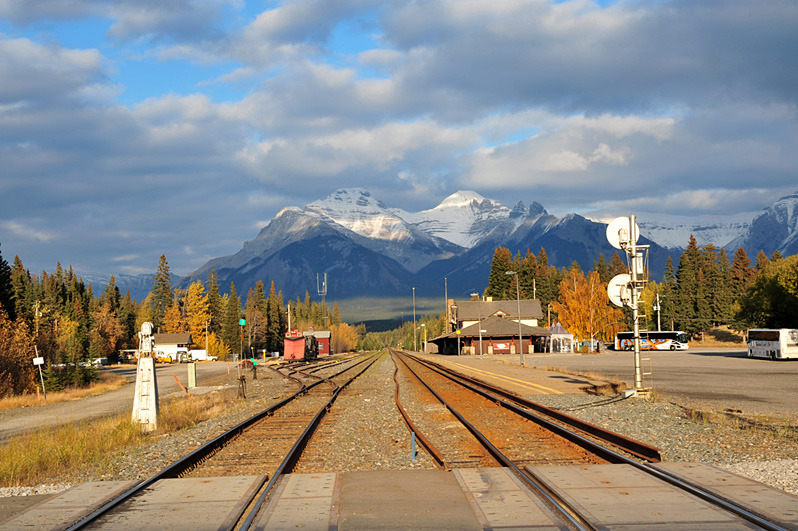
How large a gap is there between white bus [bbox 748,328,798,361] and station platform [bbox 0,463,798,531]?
172 ft

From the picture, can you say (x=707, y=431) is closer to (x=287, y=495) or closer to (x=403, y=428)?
(x=403, y=428)

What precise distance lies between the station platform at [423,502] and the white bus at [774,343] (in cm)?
5239

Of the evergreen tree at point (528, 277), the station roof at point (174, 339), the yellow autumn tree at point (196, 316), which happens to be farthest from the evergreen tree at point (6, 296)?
the evergreen tree at point (528, 277)

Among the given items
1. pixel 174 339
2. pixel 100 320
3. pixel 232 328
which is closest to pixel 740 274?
pixel 232 328

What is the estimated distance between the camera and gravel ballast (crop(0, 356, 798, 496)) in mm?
10484

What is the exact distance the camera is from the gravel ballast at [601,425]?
10.5 meters

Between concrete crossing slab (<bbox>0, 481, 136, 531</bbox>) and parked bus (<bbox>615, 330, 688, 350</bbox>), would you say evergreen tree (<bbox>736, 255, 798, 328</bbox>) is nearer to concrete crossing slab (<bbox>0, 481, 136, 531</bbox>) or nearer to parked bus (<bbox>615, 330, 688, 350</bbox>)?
parked bus (<bbox>615, 330, 688, 350</bbox>)

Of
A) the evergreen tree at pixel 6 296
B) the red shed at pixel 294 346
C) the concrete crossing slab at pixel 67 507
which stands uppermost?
the evergreen tree at pixel 6 296

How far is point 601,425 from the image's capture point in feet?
49.0

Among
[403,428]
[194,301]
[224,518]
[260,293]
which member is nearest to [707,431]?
[403,428]

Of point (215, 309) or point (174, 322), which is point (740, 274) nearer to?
point (215, 309)

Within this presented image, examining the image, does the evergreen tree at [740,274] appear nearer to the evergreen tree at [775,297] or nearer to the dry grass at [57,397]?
the evergreen tree at [775,297]

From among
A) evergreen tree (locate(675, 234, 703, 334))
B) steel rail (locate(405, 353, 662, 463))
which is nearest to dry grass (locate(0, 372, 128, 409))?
steel rail (locate(405, 353, 662, 463))

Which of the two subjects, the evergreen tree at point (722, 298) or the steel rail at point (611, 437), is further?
the evergreen tree at point (722, 298)
